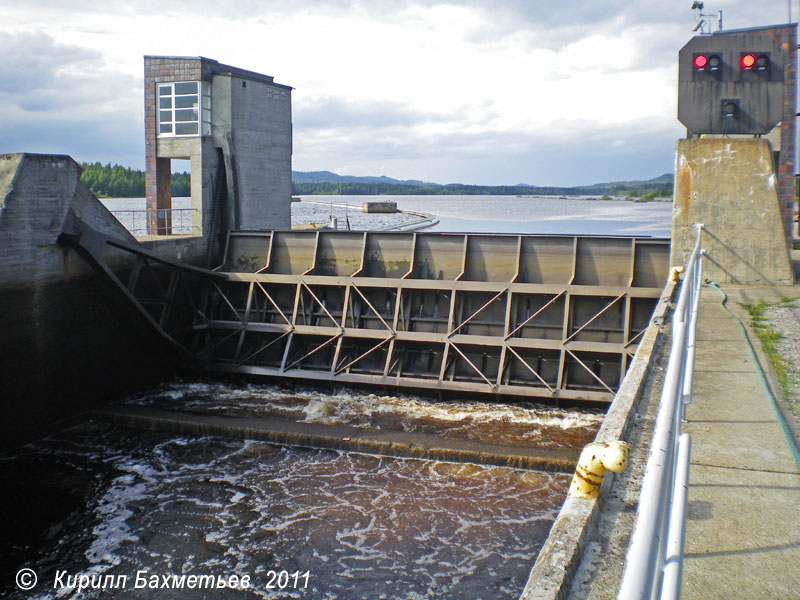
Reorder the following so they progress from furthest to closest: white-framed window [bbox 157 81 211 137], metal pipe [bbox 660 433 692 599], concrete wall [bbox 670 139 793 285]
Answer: white-framed window [bbox 157 81 211 137], concrete wall [bbox 670 139 793 285], metal pipe [bbox 660 433 692 599]

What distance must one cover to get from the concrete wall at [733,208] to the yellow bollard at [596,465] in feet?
29.6

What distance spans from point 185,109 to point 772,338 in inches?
648

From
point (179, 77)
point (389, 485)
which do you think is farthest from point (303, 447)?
point (179, 77)

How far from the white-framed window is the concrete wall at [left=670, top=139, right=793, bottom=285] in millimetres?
12955

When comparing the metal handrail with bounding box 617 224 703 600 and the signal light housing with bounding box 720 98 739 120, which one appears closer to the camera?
the metal handrail with bounding box 617 224 703 600

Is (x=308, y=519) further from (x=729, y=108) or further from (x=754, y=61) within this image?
(x=754, y=61)

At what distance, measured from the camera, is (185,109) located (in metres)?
18.9

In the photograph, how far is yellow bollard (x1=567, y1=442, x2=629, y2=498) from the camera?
3.09 meters

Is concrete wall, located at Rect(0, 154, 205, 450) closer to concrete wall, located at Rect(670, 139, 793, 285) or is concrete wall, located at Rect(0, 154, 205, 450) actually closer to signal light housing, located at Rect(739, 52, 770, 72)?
concrete wall, located at Rect(670, 139, 793, 285)

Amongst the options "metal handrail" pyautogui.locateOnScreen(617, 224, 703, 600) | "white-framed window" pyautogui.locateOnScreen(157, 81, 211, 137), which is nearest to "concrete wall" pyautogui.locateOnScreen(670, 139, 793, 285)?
"metal handrail" pyautogui.locateOnScreen(617, 224, 703, 600)

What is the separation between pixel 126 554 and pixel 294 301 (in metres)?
8.45

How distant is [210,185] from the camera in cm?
1914

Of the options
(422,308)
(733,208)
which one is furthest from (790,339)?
(422,308)

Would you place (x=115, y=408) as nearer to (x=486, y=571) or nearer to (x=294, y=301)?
(x=294, y=301)
